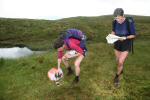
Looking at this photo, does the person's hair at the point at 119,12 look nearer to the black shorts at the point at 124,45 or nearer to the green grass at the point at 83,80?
the black shorts at the point at 124,45

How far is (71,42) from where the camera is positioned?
16.6 meters

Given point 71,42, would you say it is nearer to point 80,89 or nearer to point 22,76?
point 80,89

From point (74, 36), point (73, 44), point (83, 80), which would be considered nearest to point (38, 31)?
point (83, 80)

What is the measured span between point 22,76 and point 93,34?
4523 centimetres

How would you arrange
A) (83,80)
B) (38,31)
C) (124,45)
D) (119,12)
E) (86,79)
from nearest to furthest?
(119,12), (124,45), (83,80), (86,79), (38,31)

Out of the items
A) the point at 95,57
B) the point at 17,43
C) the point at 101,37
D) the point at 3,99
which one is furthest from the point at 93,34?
the point at 3,99

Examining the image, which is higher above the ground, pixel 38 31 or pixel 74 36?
pixel 74 36

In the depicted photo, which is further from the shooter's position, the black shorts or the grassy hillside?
Answer: the grassy hillside

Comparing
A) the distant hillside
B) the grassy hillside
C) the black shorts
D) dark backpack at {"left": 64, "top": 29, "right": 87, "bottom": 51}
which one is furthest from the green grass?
the distant hillside

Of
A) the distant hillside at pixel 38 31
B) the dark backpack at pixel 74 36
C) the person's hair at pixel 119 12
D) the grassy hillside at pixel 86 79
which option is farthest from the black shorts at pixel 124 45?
the distant hillside at pixel 38 31

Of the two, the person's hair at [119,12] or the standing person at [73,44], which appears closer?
the person's hair at [119,12]

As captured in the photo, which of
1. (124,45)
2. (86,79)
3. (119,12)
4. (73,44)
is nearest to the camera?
(119,12)

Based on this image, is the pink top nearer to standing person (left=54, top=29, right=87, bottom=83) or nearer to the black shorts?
standing person (left=54, top=29, right=87, bottom=83)

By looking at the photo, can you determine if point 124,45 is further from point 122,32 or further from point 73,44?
point 73,44
